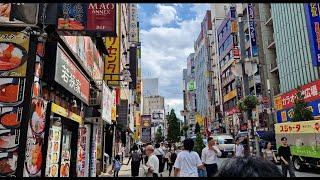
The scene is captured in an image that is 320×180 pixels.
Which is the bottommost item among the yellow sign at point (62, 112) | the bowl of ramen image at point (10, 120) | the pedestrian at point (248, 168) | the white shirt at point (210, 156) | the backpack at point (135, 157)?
the backpack at point (135, 157)

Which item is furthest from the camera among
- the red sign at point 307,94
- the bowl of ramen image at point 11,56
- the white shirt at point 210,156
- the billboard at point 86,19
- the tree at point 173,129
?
the tree at point 173,129

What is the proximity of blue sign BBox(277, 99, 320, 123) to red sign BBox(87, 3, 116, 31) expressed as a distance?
76.8ft

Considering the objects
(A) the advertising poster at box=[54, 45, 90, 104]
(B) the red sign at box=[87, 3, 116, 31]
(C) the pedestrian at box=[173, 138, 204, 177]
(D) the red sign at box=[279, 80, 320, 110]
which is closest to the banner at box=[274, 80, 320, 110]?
(D) the red sign at box=[279, 80, 320, 110]

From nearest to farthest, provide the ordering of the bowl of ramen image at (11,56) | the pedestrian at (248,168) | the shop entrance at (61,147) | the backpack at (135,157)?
the pedestrian at (248,168) < the bowl of ramen image at (11,56) < the shop entrance at (61,147) < the backpack at (135,157)

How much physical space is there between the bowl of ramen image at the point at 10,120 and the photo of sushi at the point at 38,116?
1.16ft

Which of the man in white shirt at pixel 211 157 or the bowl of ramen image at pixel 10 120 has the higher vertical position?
the bowl of ramen image at pixel 10 120

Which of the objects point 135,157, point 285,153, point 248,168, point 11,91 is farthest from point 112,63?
point 248,168

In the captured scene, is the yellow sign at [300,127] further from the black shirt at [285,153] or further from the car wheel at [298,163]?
the black shirt at [285,153]

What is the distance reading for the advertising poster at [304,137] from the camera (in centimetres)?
1605

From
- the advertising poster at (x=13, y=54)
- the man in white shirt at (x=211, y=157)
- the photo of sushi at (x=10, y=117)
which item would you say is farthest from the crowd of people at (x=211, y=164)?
the advertising poster at (x=13, y=54)

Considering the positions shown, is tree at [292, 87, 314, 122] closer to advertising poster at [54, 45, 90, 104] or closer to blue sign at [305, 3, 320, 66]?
blue sign at [305, 3, 320, 66]

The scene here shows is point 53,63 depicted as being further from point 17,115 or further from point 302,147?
point 302,147

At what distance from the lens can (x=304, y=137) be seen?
17.3 metres

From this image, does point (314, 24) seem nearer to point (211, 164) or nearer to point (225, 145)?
point (225, 145)
